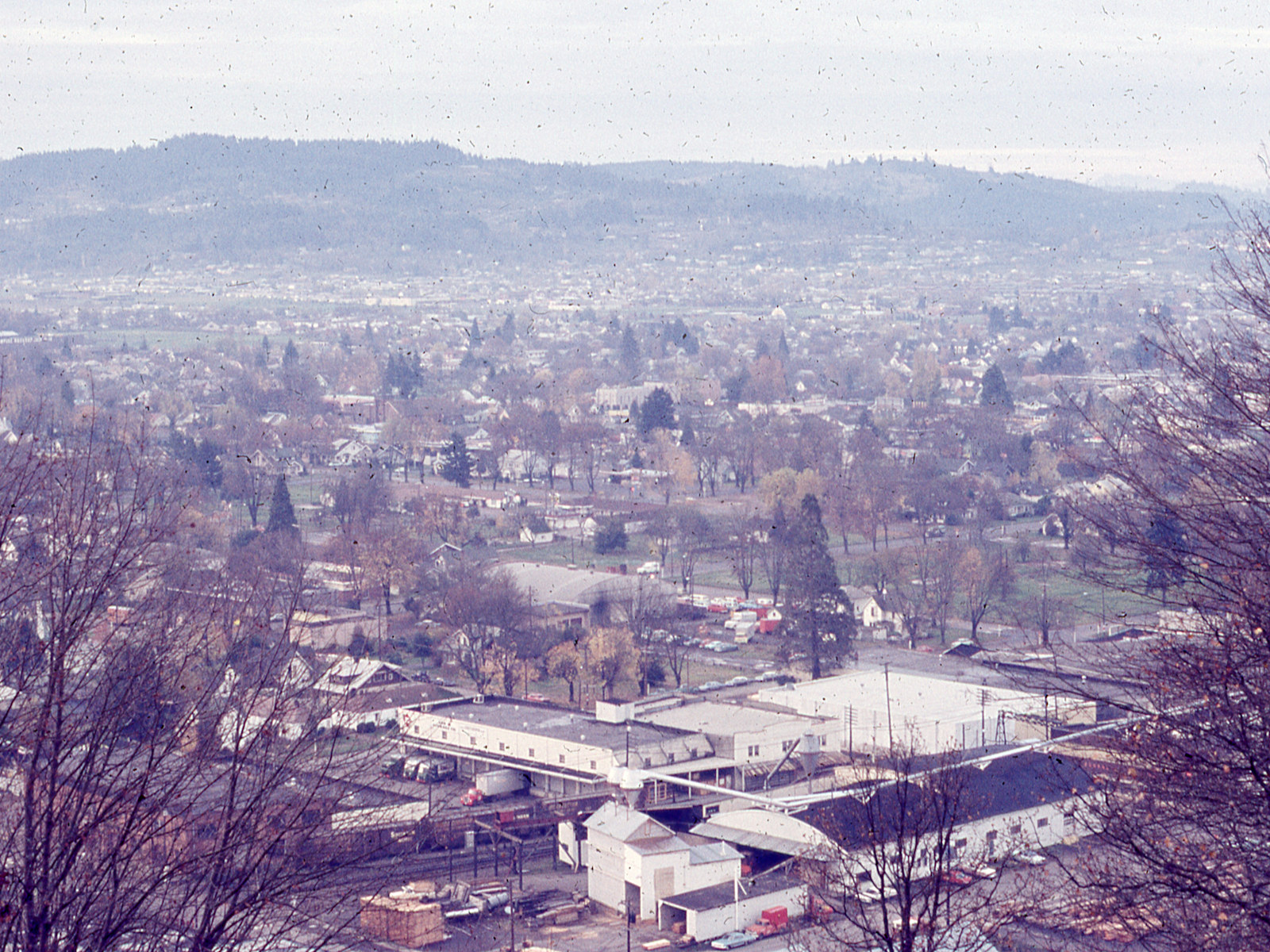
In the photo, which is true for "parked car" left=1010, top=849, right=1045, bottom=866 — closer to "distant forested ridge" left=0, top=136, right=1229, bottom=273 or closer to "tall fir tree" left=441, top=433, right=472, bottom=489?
A: "tall fir tree" left=441, top=433, right=472, bottom=489

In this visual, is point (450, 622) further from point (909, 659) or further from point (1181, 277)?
point (1181, 277)

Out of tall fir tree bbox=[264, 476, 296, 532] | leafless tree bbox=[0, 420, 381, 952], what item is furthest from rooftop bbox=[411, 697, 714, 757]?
tall fir tree bbox=[264, 476, 296, 532]

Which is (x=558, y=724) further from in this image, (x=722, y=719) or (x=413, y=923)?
(x=413, y=923)

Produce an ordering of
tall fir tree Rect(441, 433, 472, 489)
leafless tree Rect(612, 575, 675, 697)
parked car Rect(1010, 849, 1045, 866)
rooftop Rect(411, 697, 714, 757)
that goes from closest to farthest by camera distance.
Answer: parked car Rect(1010, 849, 1045, 866), rooftop Rect(411, 697, 714, 757), leafless tree Rect(612, 575, 675, 697), tall fir tree Rect(441, 433, 472, 489)

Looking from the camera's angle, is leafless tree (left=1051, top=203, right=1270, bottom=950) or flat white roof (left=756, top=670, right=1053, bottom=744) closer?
leafless tree (left=1051, top=203, right=1270, bottom=950)

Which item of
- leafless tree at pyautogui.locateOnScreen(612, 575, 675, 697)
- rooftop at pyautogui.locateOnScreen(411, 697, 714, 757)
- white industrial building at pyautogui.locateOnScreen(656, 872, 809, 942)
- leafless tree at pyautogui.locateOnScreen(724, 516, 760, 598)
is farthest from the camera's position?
leafless tree at pyautogui.locateOnScreen(724, 516, 760, 598)

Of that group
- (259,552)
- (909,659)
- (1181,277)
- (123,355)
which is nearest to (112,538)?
(909,659)
